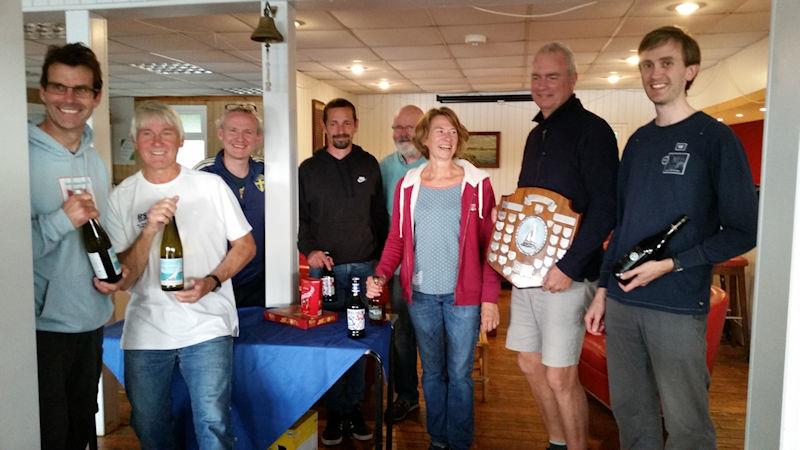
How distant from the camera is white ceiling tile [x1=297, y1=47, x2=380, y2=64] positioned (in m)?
5.55

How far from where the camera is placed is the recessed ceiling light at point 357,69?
6441mm

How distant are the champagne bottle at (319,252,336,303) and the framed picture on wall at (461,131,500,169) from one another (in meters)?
6.28

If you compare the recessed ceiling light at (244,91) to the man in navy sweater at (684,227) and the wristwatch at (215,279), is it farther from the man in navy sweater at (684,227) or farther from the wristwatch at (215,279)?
the man in navy sweater at (684,227)

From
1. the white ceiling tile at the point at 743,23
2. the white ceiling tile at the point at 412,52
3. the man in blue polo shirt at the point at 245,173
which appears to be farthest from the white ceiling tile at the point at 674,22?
the man in blue polo shirt at the point at 245,173

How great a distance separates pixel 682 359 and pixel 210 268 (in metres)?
1.59

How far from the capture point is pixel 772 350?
952 millimetres

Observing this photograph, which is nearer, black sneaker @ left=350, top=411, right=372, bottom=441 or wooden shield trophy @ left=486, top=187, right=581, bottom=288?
wooden shield trophy @ left=486, top=187, right=581, bottom=288

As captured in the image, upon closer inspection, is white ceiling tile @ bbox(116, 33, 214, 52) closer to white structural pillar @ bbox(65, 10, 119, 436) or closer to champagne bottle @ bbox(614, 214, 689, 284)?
white structural pillar @ bbox(65, 10, 119, 436)

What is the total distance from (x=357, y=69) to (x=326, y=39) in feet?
5.22

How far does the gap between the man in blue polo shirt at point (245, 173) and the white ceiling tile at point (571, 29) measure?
269 cm

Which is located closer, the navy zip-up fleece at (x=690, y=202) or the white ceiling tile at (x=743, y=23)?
the navy zip-up fleece at (x=690, y=202)

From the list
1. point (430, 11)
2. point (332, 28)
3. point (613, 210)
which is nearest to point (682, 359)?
point (613, 210)

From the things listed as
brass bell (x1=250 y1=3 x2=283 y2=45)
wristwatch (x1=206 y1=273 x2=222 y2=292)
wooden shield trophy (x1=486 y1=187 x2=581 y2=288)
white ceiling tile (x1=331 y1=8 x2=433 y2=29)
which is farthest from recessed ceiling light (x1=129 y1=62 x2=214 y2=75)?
wooden shield trophy (x1=486 y1=187 x2=581 y2=288)

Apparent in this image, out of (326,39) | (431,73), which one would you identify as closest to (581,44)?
(431,73)
